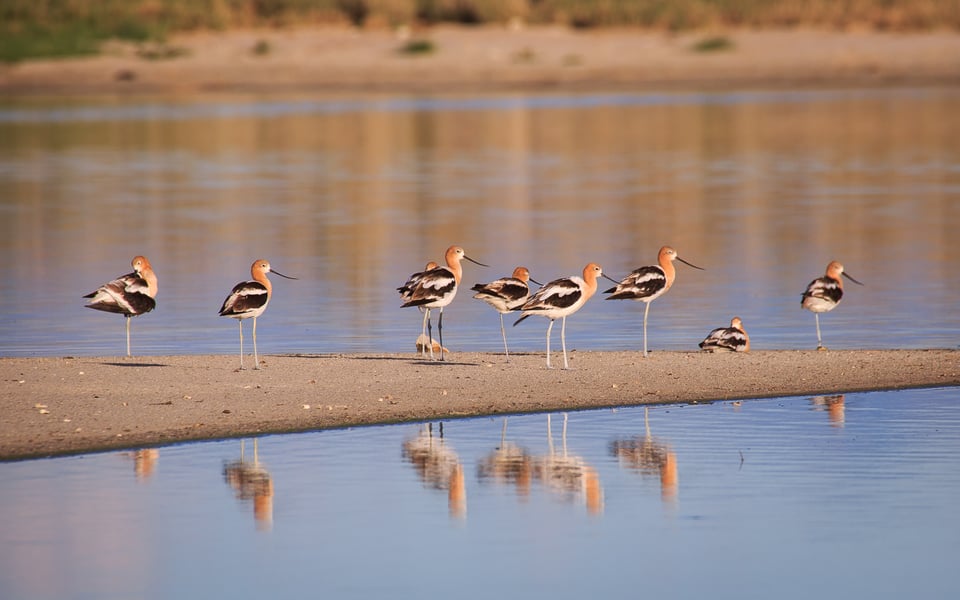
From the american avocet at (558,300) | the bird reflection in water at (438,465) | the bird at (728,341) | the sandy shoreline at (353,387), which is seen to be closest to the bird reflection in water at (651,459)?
the bird reflection in water at (438,465)

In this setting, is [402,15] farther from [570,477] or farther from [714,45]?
[570,477]

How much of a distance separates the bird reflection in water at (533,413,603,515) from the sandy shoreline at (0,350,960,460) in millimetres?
1687

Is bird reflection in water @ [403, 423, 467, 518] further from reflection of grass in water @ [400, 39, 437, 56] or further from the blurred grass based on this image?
the blurred grass

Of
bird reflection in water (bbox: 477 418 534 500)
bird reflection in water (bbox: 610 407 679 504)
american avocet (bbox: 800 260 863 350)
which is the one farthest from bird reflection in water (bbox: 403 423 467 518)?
american avocet (bbox: 800 260 863 350)

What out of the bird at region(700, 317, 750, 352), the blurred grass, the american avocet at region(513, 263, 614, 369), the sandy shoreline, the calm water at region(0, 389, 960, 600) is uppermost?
the blurred grass

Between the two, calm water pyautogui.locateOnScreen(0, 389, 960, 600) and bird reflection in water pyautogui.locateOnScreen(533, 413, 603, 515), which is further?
bird reflection in water pyautogui.locateOnScreen(533, 413, 603, 515)

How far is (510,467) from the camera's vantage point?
43.8 ft

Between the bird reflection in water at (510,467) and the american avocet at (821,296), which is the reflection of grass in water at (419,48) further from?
the bird reflection in water at (510,467)

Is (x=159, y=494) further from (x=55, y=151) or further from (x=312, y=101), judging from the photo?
(x=312, y=101)

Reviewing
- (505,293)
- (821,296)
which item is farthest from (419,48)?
(505,293)

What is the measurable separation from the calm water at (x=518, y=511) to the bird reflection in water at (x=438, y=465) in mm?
25

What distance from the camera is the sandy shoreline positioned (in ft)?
47.5

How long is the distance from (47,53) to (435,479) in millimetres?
65324

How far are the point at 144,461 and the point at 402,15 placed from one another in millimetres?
64746
